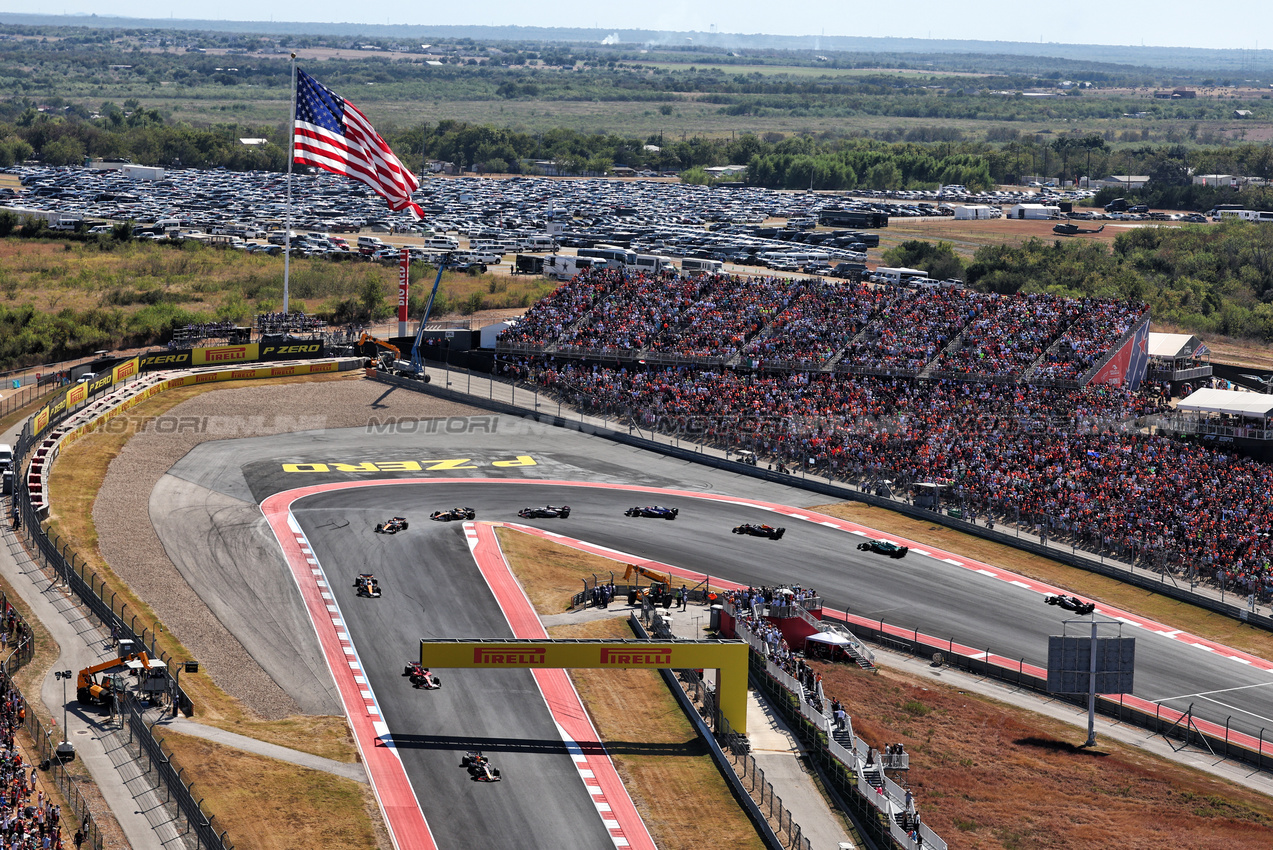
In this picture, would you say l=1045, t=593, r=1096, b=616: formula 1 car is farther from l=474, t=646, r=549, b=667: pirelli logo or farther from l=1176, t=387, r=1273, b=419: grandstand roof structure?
l=474, t=646, r=549, b=667: pirelli logo

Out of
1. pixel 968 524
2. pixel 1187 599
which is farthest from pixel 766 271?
pixel 1187 599

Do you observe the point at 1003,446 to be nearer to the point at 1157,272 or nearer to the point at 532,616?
the point at 532,616

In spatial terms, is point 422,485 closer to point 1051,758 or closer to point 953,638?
point 953,638

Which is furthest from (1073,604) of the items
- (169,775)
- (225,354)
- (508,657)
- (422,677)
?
(225,354)

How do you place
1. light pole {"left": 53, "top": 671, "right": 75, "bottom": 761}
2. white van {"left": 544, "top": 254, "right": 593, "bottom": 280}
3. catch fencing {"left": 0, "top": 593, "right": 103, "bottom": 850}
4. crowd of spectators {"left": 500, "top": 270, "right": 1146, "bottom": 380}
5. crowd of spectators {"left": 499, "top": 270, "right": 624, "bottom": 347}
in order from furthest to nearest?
1. white van {"left": 544, "top": 254, "right": 593, "bottom": 280}
2. crowd of spectators {"left": 499, "top": 270, "right": 624, "bottom": 347}
3. crowd of spectators {"left": 500, "top": 270, "right": 1146, "bottom": 380}
4. light pole {"left": 53, "top": 671, "right": 75, "bottom": 761}
5. catch fencing {"left": 0, "top": 593, "right": 103, "bottom": 850}

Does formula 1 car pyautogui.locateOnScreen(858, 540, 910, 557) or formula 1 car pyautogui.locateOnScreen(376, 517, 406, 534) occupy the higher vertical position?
formula 1 car pyautogui.locateOnScreen(376, 517, 406, 534)

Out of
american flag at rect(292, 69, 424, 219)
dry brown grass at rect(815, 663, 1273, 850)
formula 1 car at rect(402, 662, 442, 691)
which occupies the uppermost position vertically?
american flag at rect(292, 69, 424, 219)

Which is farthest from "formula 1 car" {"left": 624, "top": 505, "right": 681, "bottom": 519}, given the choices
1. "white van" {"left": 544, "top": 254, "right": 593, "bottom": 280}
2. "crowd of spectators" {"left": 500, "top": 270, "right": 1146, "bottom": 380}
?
"white van" {"left": 544, "top": 254, "right": 593, "bottom": 280}

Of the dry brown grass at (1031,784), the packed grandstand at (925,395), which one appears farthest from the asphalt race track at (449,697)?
the packed grandstand at (925,395)
